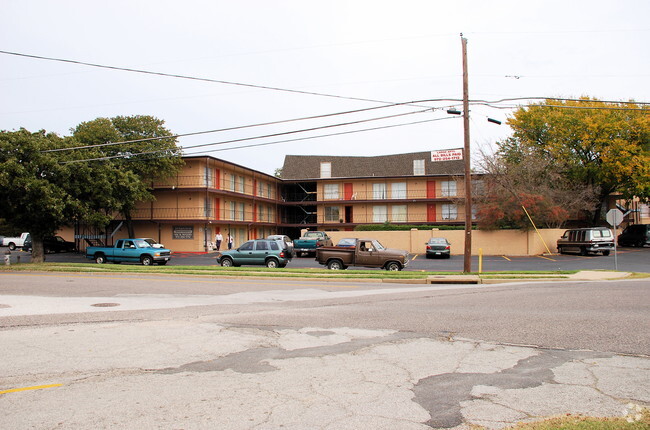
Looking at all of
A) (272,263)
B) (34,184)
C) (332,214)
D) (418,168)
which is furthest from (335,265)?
(418,168)

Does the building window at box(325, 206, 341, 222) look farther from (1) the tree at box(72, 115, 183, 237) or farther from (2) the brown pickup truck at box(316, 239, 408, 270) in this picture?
(2) the brown pickup truck at box(316, 239, 408, 270)

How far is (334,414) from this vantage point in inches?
182

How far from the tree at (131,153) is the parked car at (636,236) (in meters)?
38.9

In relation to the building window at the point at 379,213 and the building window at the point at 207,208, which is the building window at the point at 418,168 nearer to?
the building window at the point at 379,213

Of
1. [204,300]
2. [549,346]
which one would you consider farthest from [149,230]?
[549,346]

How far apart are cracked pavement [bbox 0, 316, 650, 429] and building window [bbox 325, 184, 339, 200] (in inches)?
1713

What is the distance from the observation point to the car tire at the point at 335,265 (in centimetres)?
2267

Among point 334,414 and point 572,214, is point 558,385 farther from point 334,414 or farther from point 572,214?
point 572,214

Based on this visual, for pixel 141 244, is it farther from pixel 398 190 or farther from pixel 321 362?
pixel 398 190

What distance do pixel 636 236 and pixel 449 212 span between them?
16.5 metres

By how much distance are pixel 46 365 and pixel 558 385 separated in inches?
257

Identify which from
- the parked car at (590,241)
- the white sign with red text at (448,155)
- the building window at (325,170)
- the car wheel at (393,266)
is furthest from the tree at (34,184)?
the white sign with red text at (448,155)

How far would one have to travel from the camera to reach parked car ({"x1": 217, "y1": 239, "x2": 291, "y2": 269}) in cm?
2441

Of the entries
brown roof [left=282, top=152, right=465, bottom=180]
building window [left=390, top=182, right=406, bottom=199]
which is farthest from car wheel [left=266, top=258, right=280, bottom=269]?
building window [left=390, top=182, right=406, bottom=199]
